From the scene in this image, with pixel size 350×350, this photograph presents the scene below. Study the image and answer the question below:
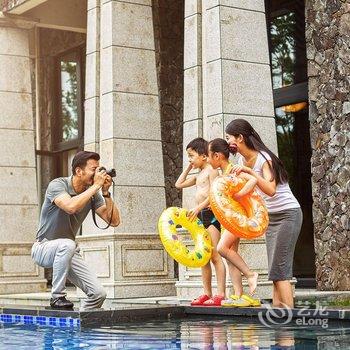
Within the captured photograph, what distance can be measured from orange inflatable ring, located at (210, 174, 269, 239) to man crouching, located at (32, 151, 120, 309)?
1.05 metres

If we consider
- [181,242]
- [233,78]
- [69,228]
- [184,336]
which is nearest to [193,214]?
[181,242]

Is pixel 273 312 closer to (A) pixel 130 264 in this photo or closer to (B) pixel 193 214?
(B) pixel 193 214

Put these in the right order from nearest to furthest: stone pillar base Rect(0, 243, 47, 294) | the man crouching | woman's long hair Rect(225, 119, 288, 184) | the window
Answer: woman's long hair Rect(225, 119, 288, 184) → the man crouching → stone pillar base Rect(0, 243, 47, 294) → the window

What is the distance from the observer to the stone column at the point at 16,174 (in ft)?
55.6

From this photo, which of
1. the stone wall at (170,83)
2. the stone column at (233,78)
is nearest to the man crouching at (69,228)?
the stone column at (233,78)

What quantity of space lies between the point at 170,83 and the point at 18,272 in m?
4.38

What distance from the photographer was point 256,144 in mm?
9406

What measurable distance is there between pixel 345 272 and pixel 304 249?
6.07 feet

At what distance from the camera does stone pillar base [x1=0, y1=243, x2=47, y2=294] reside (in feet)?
55.4

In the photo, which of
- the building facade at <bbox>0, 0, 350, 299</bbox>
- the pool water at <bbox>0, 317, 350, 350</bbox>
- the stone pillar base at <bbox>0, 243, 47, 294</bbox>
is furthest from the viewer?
the stone pillar base at <bbox>0, 243, 47, 294</bbox>

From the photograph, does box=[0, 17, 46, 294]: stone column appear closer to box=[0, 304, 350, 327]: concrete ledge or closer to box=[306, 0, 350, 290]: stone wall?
box=[306, 0, 350, 290]: stone wall

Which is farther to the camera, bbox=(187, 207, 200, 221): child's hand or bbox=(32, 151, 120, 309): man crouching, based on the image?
bbox=(187, 207, 200, 221): child's hand

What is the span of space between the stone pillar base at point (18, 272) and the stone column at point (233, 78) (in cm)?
545

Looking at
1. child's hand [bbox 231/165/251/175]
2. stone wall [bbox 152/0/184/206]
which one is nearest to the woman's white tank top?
child's hand [bbox 231/165/251/175]
